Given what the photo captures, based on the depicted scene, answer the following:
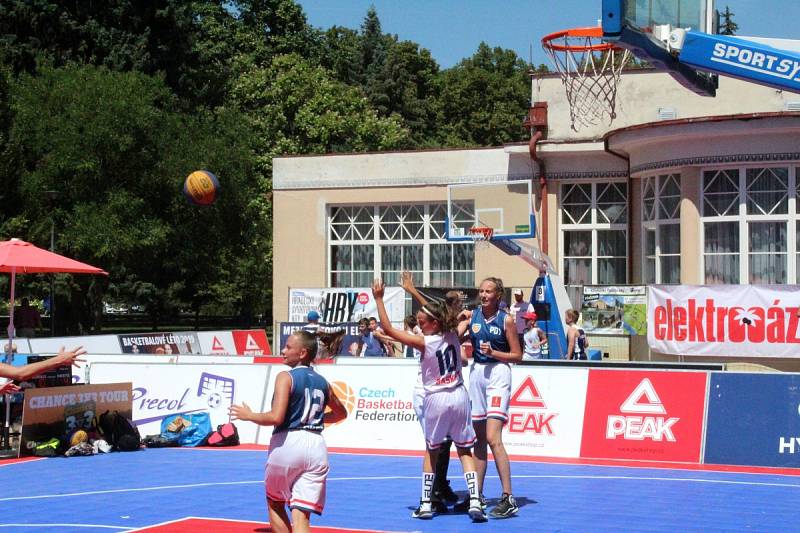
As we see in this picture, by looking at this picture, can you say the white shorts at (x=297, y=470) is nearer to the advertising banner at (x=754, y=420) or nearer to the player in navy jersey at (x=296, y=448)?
the player in navy jersey at (x=296, y=448)

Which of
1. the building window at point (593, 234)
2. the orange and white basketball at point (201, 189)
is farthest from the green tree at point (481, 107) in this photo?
the orange and white basketball at point (201, 189)

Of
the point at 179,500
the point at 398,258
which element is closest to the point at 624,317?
the point at 398,258

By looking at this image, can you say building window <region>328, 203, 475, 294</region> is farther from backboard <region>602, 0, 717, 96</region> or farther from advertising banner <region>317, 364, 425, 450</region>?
backboard <region>602, 0, 717, 96</region>

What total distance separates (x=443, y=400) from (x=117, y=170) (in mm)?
33171

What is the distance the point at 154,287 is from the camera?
53438mm

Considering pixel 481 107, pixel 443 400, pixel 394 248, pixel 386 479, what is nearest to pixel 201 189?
pixel 394 248

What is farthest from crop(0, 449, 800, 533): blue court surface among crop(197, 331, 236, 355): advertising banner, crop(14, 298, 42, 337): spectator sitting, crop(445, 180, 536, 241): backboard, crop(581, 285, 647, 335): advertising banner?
crop(445, 180, 536, 241): backboard

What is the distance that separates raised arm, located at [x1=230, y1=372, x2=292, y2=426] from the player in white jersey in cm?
277

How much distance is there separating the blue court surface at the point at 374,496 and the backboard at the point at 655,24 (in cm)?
441

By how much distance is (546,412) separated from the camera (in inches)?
665

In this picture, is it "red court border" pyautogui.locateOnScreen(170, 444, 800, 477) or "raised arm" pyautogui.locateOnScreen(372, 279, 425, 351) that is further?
"red court border" pyautogui.locateOnScreen(170, 444, 800, 477)

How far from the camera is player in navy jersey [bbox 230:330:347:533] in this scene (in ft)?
27.7

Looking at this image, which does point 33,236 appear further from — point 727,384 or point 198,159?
point 727,384

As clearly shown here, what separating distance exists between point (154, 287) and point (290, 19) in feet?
60.0
